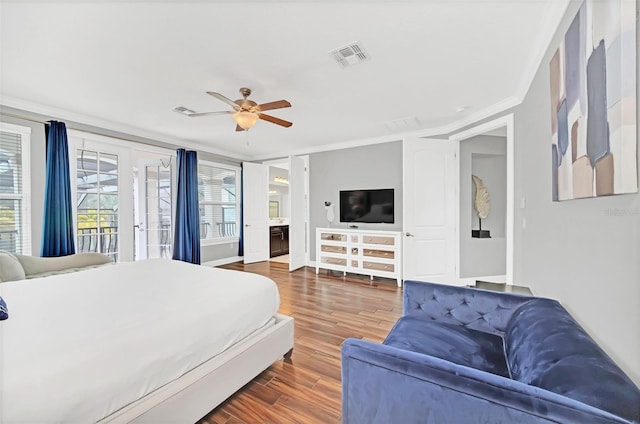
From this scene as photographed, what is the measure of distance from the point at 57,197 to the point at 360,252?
4.27 metres

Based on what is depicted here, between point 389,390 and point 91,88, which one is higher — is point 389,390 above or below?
below

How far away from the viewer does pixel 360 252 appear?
461 cm

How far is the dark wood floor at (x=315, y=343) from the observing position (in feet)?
5.39

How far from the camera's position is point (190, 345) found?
143cm

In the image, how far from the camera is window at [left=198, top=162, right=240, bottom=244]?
216 inches

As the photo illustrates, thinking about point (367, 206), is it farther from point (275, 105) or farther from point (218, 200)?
point (218, 200)

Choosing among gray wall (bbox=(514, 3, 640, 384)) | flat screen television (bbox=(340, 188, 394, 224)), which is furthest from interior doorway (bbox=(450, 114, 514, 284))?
gray wall (bbox=(514, 3, 640, 384))

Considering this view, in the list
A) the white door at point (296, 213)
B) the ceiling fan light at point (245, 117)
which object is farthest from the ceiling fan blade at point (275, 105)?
the white door at point (296, 213)

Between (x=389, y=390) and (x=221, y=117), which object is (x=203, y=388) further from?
(x=221, y=117)

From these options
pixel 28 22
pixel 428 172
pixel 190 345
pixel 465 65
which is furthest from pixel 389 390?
pixel 428 172

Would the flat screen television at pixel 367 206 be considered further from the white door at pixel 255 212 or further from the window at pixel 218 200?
the window at pixel 218 200

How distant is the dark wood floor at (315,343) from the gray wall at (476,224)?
1.32 meters

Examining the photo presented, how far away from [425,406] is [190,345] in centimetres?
119

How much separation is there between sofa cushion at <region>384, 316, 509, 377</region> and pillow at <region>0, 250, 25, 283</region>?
3456 mm
